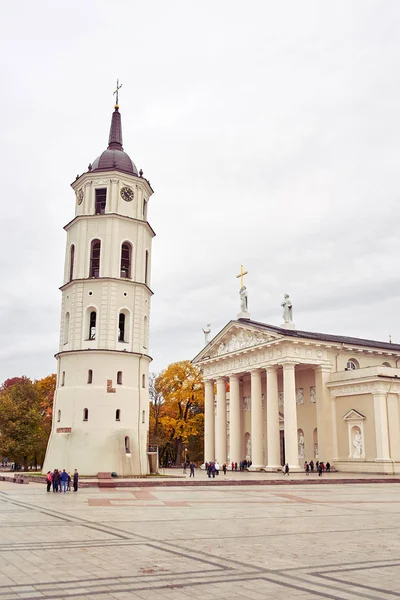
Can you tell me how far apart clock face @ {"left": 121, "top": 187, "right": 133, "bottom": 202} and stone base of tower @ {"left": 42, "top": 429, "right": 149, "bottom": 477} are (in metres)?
17.2

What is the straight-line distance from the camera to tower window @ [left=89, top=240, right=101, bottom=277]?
1737 inches

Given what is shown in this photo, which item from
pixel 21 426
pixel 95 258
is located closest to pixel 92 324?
pixel 95 258

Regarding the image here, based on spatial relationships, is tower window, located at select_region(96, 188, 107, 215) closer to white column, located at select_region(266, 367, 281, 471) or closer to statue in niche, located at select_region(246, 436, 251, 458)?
white column, located at select_region(266, 367, 281, 471)

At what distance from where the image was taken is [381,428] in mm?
49562

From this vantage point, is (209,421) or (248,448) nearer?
(248,448)

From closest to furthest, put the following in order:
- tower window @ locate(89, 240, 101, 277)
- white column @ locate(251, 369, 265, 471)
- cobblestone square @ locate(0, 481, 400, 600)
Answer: cobblestone square @ locate(0, 481, 400, 600), tower window @ locate(89, 240, 101, 277), white column @ locate(251, 369, 265, 471)

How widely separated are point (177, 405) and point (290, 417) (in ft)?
85.0

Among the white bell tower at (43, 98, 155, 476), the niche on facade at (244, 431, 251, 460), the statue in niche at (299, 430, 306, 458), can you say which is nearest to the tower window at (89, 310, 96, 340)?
the white bell tower at (43, 98, 155, 476)

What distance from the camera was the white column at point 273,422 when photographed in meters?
54.3

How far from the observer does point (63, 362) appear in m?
42.5

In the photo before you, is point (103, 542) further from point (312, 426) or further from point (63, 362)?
point (312, 426)

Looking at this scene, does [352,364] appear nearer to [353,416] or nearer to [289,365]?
[353,416]

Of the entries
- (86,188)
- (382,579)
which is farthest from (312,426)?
(382,579)

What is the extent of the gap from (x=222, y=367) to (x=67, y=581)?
5583 cm
